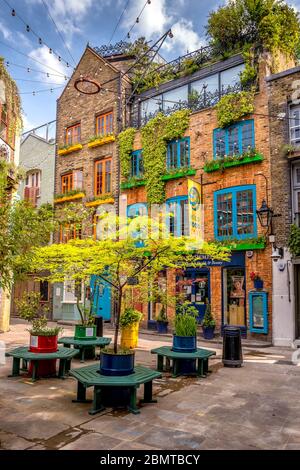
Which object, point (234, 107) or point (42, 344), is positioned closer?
point (42, 344)

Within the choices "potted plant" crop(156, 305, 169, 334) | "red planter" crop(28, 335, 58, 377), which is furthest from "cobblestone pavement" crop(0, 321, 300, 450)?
"potted plant" crop(156, 305, 169, 334)

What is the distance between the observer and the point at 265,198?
14375 mm

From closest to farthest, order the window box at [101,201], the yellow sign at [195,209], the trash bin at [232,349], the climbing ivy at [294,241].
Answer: the trash bin at [232,349]
the climbing ivy at [294,241]
the yellow sign at [195,209]
the window box at [101,201]

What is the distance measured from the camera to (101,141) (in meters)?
20.3

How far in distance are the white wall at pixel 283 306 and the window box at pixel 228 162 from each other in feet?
12.3

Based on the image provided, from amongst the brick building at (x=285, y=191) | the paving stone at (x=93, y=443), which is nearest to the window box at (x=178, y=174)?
the brick building at (x=285, y=191)

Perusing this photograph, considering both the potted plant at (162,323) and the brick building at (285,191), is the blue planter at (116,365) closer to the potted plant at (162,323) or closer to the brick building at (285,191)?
the brick building at (285,191)

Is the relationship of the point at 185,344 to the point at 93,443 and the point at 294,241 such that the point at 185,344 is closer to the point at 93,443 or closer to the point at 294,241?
the point at 93,443

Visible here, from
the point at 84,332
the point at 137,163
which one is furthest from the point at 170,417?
the point at 137,163

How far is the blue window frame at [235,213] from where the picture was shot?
582 inches

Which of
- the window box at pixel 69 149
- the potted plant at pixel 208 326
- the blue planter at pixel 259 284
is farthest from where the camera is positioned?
the window box at pixel 69 149

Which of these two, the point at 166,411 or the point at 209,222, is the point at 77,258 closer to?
the point at 166,411

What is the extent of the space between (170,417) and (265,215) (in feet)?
32.4
